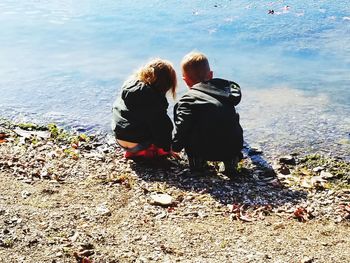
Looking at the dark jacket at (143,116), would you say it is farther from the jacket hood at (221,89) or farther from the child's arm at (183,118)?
the jacket hood at (221,89)

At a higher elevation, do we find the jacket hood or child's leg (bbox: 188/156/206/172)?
the jacket hood

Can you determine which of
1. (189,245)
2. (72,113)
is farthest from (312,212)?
(72,113)

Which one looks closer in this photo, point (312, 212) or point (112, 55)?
point (312, 212)

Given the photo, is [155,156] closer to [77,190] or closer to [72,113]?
[77,190]

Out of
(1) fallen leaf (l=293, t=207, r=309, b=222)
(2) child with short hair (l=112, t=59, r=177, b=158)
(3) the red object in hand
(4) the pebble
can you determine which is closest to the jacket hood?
(2) child with short hair (l=112, t=59, r=177, b=158)

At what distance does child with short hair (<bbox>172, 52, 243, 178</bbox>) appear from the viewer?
290 inches

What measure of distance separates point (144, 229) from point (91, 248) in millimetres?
690

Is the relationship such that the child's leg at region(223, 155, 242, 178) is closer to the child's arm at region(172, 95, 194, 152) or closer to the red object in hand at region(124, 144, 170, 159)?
the child's arm at region(172, 95, 194, 152)

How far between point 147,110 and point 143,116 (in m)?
0.10

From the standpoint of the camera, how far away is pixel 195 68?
777cm

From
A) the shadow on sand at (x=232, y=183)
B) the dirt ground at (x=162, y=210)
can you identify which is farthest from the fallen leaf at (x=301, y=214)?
the shadow on sand at (x=232, y=183)

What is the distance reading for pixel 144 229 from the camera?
6.05 meters

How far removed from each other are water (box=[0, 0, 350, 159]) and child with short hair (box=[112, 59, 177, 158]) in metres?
1.92

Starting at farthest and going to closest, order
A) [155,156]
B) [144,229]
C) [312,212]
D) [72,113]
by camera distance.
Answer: [72,113] < [155,156] < [312,212] < [144,229]
